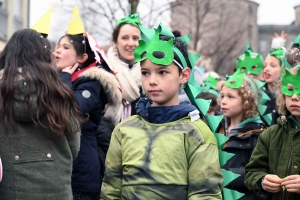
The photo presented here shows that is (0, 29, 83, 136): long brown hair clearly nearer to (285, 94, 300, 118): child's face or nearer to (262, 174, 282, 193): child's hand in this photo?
(262, 174, 282, 193): child's hand

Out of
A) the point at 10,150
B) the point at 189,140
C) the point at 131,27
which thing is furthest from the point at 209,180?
the point at 131,27

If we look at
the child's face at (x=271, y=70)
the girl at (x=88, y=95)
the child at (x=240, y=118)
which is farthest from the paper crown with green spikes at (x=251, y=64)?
the girl at (x=88, y=95)

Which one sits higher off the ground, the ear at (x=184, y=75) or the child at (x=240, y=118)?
the ear at (x=184, y=75)

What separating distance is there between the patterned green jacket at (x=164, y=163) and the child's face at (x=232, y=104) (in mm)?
2576

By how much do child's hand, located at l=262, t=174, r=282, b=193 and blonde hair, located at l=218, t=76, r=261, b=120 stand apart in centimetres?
184

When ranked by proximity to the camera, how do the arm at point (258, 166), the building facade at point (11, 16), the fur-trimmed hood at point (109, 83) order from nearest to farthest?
the arm at point (258, 166) → the fur-trimmed hood at point (109, 83) → the building facade at point (11, 16)

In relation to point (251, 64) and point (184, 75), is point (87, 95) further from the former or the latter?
point (251, 64)

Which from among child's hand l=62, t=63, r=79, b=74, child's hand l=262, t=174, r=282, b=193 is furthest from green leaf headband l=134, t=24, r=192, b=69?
child's hand l=62, t=63, r=79, b=74

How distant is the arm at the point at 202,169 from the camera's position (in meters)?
3.83

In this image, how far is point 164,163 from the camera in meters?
3.89

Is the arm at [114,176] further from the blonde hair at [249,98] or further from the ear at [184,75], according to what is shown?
the blonde hair at [249,98]

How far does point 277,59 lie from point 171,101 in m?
4.45

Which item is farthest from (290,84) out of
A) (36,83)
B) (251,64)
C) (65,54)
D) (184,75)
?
(251,64)

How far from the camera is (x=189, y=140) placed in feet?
12.9
